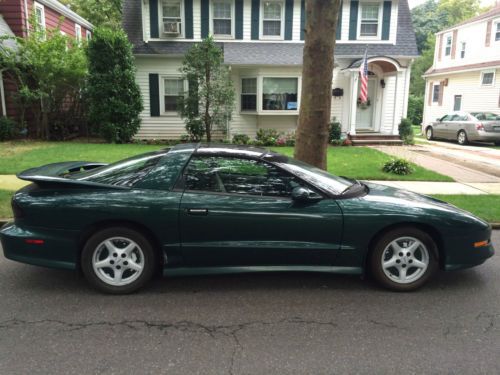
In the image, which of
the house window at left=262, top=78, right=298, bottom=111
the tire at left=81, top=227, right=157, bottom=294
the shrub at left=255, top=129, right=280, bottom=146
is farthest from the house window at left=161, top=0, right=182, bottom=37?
the tire at left=81, top=227, right=157, bottom=294

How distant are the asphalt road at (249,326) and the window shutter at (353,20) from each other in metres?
15.4

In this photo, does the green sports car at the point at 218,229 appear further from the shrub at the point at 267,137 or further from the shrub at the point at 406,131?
the shrub at the point at 406,131

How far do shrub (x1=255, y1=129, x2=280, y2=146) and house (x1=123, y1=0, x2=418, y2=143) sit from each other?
74cm

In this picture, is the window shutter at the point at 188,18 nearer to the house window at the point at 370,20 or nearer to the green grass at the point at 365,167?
the house window at the point at 370,20

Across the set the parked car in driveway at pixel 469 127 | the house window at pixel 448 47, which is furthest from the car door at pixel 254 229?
the house window at pixel 448 47

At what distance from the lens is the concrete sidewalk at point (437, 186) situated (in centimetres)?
853

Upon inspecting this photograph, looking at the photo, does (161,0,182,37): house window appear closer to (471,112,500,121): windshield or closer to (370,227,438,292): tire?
(471,112,500,121): windshield

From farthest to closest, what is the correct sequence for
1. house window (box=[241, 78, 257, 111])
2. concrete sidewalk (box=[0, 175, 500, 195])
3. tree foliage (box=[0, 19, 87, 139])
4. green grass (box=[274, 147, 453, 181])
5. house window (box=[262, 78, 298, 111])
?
house window (box=[241, 78, 257, 111]), house window (box=[262, 78, 298, 111]), tree foliage (box=[0, 19, 87, 139]), green grass (box=[274, 147, 453, 181]), concrete sidewalk (box=[0, 175, 500, 195])

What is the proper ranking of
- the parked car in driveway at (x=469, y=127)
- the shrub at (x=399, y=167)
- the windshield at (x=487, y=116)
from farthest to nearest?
the windshield at (x=487, y=116), the parked car in driveway at (x=469, y=127), the shrub at (x=399, y=167)

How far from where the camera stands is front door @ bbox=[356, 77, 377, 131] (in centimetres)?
1834

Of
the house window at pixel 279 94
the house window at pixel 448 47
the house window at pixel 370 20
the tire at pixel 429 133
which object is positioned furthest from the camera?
the house window at pixel 448 47

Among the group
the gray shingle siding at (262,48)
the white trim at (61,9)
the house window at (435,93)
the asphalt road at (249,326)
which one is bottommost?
the asphalt road at (249,326)

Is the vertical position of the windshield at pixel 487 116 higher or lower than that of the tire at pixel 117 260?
higher

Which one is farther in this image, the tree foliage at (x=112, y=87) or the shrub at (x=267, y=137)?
the shrub at (x=267, y=137)
